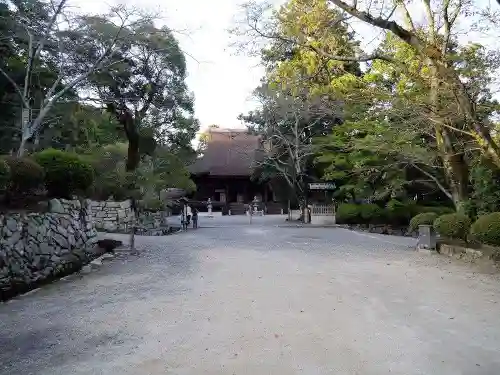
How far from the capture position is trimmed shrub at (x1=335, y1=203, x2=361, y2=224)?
22125 millimetres

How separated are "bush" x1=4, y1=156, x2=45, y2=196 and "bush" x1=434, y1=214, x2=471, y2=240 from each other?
9753mm

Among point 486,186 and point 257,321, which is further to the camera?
point 486,186

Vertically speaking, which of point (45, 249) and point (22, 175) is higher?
point (22, 175)

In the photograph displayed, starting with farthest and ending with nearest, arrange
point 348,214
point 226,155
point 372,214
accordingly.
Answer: point 226,155, point 348,214, point 372,214

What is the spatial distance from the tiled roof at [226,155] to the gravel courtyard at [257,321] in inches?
938

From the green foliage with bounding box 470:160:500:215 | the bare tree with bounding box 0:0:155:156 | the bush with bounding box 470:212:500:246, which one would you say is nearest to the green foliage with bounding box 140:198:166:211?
the bare tree with bounding box 0:0:155:156

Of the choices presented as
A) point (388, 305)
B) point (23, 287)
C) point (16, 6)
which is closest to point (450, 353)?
point (388, 305)

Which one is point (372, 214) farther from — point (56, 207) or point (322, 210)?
point (56, 207)

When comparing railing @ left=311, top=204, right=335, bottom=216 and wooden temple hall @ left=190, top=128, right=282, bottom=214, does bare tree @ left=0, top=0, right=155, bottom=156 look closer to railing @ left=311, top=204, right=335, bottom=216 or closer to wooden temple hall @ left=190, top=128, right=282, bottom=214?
railing @ left=311, top=204, right=335, bottom=216

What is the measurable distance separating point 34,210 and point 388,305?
6132 millimetres

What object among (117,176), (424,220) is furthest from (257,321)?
(117,176)

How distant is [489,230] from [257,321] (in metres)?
6.55

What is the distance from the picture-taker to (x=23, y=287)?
643 centimetres

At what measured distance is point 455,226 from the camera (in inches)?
433
